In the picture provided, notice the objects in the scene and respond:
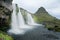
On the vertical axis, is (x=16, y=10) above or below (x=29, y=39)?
above

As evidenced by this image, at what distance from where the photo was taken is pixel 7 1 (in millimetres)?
72500

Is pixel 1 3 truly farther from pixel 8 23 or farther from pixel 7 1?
pixel 8 23

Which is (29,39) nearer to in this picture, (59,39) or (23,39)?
(23,39)

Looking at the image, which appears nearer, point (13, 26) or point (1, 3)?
point (1, 3)

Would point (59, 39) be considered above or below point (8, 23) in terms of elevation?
below

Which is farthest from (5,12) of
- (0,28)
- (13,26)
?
(13,26)

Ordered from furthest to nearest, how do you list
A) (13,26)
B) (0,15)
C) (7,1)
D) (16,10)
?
(16,10)
(13,26)
(7,1)
(0,15)

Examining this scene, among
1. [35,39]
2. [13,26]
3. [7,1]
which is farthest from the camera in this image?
[13,26]

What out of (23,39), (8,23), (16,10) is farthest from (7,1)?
(23,39)

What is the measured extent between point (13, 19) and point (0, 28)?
53.1ft

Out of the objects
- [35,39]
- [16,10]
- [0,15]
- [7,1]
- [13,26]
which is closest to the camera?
[35,39]

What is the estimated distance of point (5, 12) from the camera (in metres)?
68.8

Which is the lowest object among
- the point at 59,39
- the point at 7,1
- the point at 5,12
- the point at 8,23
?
the point at 59,39

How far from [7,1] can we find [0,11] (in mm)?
8064
